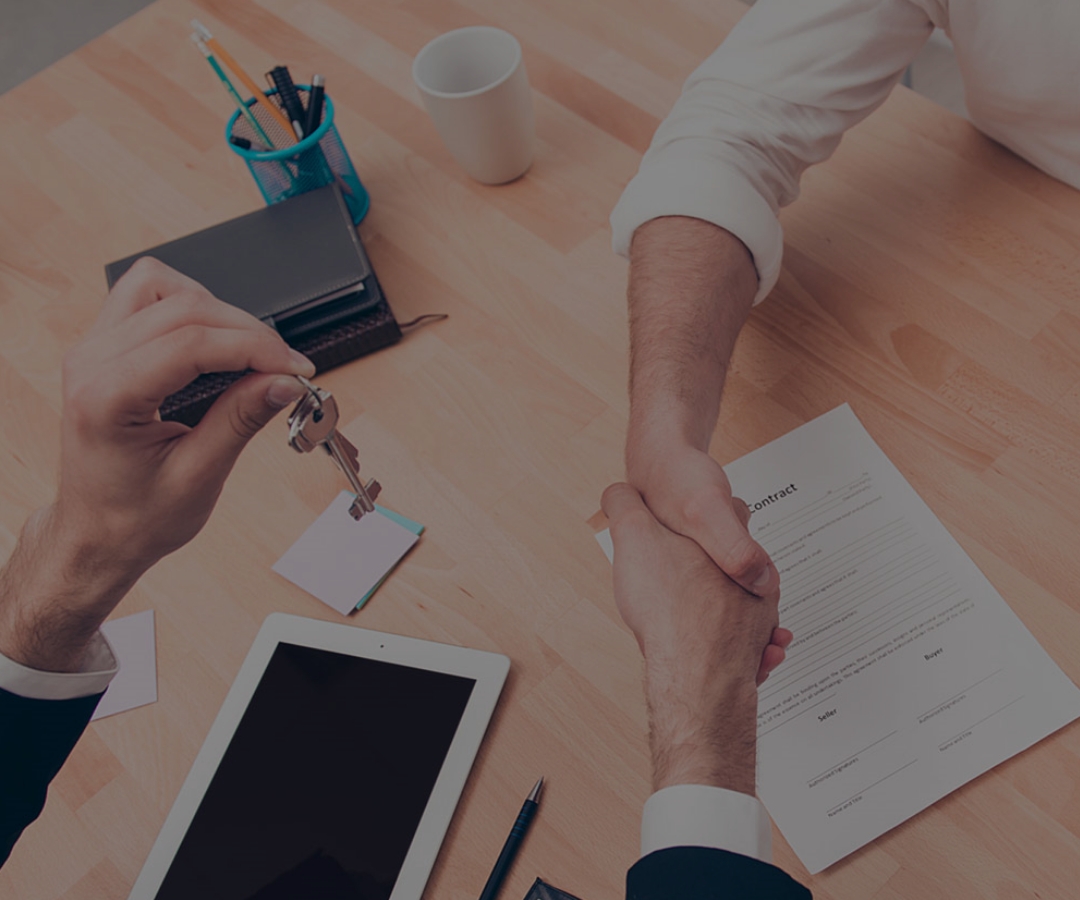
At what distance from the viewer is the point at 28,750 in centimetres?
70

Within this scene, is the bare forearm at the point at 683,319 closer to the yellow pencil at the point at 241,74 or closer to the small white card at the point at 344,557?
the small white card at the point at 344,557

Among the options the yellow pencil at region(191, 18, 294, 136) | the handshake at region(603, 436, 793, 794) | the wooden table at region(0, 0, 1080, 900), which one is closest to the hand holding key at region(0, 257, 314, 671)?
the wooden table at region(0, 0, 1080, 900)

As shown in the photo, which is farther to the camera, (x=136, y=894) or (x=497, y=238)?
(x=497, y=238)

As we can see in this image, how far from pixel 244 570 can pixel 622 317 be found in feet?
1.46

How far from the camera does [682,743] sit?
0.64 meters

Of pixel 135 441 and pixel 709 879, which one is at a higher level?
pixel 135 441

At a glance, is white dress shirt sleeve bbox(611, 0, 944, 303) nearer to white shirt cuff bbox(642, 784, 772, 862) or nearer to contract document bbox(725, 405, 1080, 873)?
contract document bbox(725, 405, 1080, 873)

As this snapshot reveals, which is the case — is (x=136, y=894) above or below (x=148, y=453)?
below

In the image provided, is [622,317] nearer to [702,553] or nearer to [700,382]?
[700,382]

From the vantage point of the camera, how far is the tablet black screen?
68 centimetres

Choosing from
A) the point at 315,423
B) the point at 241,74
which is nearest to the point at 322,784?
the point at 315,423

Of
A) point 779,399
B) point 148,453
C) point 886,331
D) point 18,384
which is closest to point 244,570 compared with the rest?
point 148,453

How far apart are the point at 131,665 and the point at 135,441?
0.29 metres

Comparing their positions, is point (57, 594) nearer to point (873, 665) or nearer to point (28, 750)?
point (28, 750)
